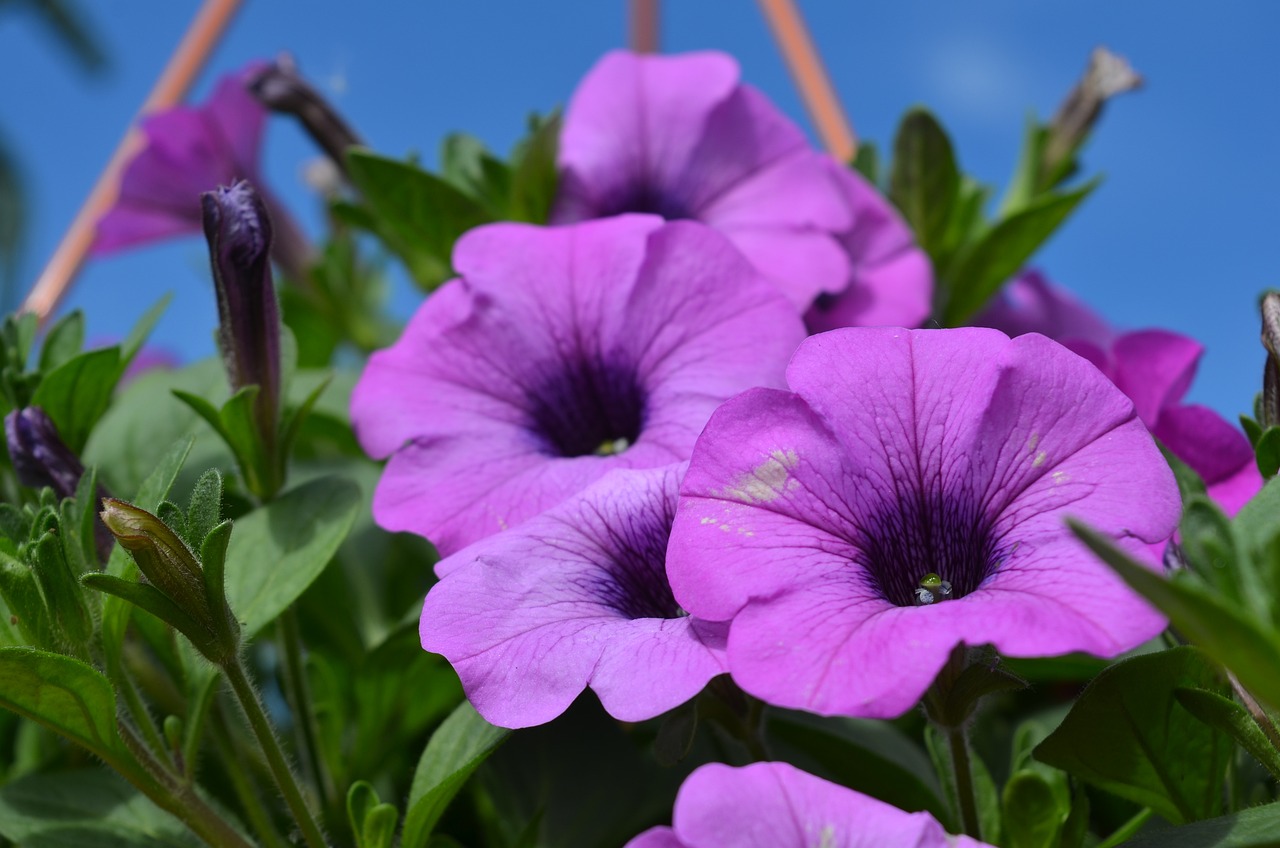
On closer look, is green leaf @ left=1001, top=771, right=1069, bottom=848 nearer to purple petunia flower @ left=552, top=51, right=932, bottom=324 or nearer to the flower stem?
the flower stem

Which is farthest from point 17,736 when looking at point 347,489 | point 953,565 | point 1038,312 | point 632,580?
point 1038,312

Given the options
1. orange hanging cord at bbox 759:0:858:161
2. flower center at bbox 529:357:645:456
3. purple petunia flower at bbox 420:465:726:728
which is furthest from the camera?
orange hanging cord at bbox 759:0:858:161

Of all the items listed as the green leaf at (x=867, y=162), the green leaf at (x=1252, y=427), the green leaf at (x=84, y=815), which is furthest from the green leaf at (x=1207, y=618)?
the green leaf at (x=867, y=162)

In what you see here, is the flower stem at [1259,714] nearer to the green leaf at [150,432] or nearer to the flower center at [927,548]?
the flower center at [927,548]

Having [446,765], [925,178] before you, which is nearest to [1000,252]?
[925,178]

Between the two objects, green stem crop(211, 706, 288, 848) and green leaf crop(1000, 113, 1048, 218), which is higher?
green leaf crop(1000, 113, 1048, 218)

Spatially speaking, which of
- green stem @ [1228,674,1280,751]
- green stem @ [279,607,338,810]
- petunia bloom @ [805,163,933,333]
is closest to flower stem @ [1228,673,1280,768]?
green stem @ [1228,674,1280,751]

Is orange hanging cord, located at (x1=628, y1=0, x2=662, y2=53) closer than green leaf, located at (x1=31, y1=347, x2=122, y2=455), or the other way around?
green leaf, located at (x1=31, y1=347, x2=122, y2=455)
